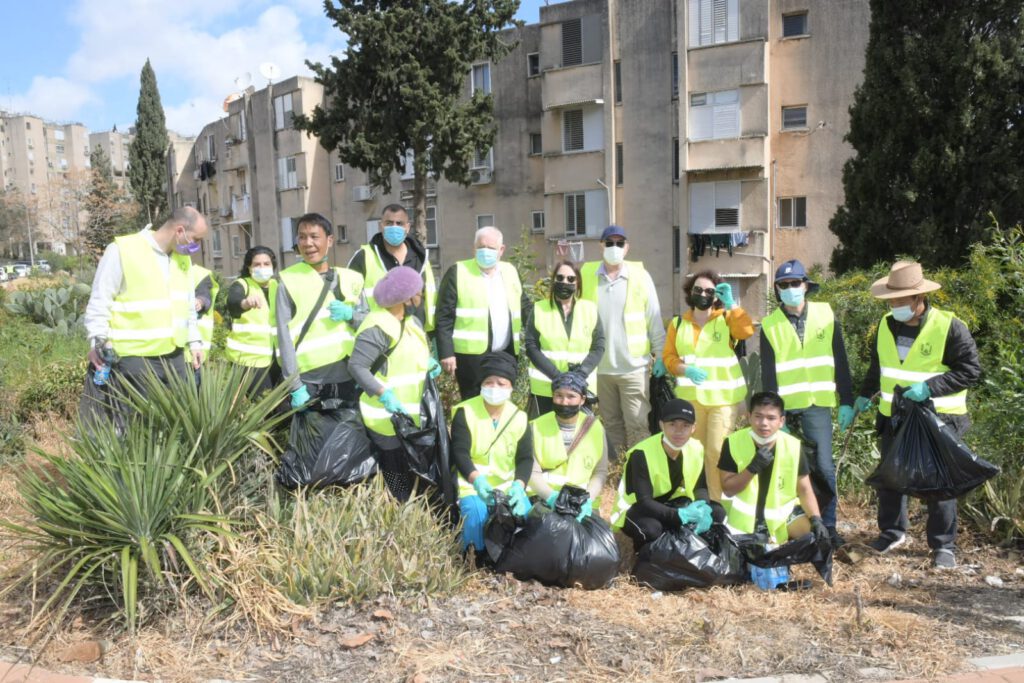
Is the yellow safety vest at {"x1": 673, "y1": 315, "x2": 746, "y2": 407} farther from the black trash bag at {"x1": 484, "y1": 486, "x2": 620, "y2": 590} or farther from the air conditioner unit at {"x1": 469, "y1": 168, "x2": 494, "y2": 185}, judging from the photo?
the air conditioner unit at {"x1": 469, "y1": 168, "x2": 494, "y2": 185}

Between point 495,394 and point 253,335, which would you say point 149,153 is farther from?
point 495,394

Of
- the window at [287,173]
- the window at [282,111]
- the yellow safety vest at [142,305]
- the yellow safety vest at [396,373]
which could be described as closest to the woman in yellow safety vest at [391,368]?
the yellow safety vest at [396,373]

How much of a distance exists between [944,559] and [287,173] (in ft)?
114

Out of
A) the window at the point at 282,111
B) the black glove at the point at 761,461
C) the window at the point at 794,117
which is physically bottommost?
the black glove at the point at 761,461

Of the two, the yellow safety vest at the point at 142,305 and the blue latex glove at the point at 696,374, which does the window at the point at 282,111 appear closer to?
the yellow safety vest at the point at 142,305

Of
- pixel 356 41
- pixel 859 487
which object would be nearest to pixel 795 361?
pixel 859 487

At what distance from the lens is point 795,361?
217 inches

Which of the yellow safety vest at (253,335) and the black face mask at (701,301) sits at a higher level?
the black face mask at (701,301)

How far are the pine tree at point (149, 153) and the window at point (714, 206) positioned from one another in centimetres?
3187

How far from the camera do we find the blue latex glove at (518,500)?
485 centimetres

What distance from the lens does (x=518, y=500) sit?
4.87 m

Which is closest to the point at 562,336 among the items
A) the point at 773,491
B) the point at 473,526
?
the point at 473,526

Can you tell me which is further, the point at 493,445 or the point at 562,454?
the point at 562,454

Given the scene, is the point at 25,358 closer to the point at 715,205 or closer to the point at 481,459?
the point at 481,459
